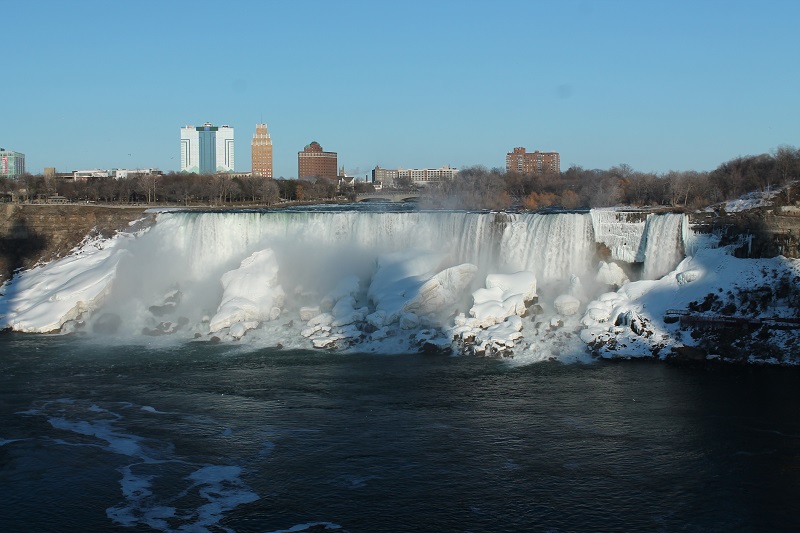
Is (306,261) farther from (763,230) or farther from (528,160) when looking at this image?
(528,160)

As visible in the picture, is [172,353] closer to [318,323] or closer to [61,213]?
[318,323]

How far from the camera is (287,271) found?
38406 mm

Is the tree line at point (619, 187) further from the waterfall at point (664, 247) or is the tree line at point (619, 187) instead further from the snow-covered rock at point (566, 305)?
the snow-covered rock at point (566, 305)

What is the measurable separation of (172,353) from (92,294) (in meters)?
8.53

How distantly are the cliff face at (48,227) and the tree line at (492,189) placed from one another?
66.6 ft

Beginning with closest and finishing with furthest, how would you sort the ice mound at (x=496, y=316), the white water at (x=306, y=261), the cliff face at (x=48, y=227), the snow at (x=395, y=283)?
1. the ice mound at (x=496, y=316)
2. the snow at (x=395, y=283)
3. the white water at (x=306, y=261)
4. the cliff face at (x=48, y=227)

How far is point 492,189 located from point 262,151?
125465mm

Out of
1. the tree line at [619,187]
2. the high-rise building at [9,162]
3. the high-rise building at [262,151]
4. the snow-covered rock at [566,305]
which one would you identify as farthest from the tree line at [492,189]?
the high-rise building at [9,162]

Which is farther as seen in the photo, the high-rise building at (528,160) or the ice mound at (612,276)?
the high-rise building at (528,160)

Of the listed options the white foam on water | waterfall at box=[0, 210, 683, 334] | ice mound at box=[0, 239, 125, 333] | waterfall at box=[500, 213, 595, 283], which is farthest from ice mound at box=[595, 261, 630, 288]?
ice mound at box=[0, 239, 125, 333]

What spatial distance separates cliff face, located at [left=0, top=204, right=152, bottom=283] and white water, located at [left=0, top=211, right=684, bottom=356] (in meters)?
2.39

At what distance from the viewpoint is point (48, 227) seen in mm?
45438

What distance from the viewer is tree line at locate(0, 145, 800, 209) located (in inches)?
2260

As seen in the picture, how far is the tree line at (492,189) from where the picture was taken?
57406mm
